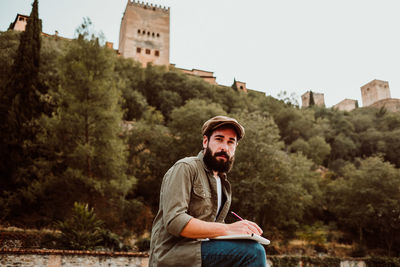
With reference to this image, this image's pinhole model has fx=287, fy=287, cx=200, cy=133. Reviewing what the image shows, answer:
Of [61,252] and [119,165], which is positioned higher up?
[119,165]

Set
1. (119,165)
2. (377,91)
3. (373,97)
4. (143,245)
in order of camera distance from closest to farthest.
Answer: (143,245), (119,165), (377,91), (373,97)

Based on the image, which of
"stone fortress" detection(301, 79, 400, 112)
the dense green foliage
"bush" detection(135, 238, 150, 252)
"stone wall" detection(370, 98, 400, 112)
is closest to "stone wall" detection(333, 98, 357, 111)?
"stone fortress" detection(301, 79, 400, 112)

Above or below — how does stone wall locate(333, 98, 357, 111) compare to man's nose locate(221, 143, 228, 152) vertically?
above

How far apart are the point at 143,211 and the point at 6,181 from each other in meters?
7.32

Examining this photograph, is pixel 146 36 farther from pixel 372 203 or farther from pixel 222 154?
pixel 222 154

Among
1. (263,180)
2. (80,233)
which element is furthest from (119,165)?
(263,180)

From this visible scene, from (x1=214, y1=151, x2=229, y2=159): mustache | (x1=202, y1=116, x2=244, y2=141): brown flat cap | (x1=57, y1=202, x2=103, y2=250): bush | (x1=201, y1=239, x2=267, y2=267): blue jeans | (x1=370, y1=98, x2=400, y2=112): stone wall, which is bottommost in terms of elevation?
(x1=57, y1=202, x2=103, y2=250): bush

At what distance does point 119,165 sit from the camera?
14.7 metres

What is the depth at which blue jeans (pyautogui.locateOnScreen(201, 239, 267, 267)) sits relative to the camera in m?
1.85

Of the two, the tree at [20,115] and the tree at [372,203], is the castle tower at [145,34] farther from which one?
the tree at [372,203]

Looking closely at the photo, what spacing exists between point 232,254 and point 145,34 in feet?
192

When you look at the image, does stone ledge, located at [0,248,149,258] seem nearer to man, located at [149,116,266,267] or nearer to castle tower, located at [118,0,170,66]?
man, located at [149,116,266,267]

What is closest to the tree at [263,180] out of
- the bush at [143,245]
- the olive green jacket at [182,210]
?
the bush at [143,245]

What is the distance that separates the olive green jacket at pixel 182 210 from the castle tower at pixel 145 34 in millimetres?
53501
